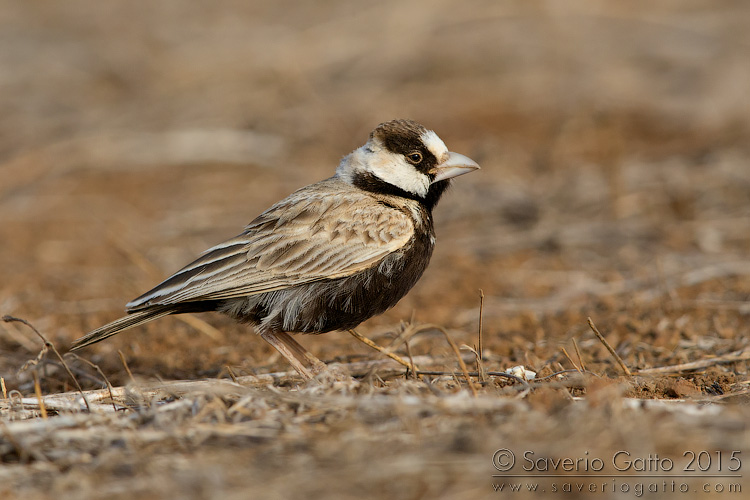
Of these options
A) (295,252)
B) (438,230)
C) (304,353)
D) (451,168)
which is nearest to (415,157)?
(451,168)

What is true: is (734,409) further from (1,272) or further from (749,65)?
(749,65)

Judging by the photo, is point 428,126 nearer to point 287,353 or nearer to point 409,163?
point 409,163

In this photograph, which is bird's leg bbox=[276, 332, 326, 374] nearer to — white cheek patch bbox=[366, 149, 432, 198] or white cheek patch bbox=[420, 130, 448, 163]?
white cheek patch bbox=[366, 149, 432, 198]

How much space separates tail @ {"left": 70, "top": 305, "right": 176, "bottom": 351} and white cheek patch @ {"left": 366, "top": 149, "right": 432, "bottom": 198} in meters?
1.60

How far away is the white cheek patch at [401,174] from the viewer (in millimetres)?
5328

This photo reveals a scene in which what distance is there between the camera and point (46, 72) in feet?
47.8

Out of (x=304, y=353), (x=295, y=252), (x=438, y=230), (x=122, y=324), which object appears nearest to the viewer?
(x=122, y=324)

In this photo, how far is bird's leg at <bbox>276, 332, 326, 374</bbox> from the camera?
4.89m

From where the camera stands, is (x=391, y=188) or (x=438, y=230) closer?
(x=391, y=188)

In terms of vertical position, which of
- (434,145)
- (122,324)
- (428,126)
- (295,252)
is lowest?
(122,324)

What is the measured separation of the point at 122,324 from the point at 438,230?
5.28 meters

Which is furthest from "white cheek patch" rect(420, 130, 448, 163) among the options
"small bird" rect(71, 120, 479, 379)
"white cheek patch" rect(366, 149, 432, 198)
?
"small bird" rect(71, 120, 479, 379)

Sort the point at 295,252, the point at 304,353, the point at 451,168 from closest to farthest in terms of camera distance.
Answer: the point at 295,252 < the point at 304,353 < the point at 451,168

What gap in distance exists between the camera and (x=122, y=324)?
15.6 ft
